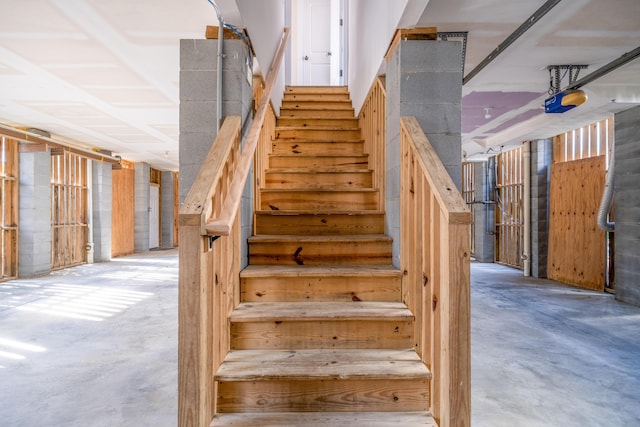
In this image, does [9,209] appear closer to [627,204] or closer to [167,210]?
[167,210]

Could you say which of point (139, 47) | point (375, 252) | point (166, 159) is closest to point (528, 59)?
point (375, 252)

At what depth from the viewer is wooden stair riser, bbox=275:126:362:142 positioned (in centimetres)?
406

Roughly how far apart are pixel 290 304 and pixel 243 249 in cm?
51

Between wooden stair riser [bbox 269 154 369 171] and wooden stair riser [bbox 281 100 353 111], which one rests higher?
wooden stair riser [bbox 281 100 353 111]

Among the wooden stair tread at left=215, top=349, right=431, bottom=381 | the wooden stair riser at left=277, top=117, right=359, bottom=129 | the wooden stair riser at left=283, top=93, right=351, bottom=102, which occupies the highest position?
the wooden stair riser at left=283, top=93, right=351, bottom=102

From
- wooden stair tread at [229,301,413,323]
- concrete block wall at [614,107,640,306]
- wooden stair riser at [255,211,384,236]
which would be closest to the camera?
wooden stair tread at [229,301,413,323]

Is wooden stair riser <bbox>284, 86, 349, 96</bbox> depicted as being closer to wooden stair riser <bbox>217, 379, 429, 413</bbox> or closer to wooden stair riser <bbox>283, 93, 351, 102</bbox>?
wooden stair riser <bbox>283, 93, 351, 102</bbox>

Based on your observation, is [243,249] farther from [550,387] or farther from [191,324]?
[550,387]

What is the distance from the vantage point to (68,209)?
26.0ft

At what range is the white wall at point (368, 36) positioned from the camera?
258 cm

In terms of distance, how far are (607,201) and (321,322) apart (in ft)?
17.1

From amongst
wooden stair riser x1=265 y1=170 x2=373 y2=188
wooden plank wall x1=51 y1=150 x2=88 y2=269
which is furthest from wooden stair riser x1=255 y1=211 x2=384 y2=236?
wooden plank wall x1=51 y1=150 x2=88 y2=269

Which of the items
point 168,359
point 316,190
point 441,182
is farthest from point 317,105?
point 441,182

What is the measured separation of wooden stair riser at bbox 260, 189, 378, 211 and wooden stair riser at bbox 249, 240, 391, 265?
63 cm
